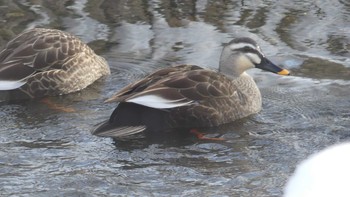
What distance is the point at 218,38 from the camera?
888 centimetres

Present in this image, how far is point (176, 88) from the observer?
21.2 ft

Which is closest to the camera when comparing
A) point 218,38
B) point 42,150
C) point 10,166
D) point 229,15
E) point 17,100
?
point 10,166

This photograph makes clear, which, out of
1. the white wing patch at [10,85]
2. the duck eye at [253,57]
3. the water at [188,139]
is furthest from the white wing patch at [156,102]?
the white wing patch at [10,85]

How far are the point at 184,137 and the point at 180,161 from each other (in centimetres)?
70

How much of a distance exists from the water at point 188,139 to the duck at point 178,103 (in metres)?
0.12

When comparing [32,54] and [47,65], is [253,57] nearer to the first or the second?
[47,65]

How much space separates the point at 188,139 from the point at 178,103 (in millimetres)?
353

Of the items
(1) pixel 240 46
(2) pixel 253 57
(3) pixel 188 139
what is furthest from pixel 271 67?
(3) pixel 188 139

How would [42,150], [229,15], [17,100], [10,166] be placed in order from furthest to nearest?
[229,15] < [17,100] < [42,150] < [10,166]

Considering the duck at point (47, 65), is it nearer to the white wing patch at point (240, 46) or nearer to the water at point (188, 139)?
the water at point (188, 139)

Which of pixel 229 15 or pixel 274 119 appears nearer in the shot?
pixel 274 119

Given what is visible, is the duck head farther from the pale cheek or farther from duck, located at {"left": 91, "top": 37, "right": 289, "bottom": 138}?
duck, located at {"left": 91, "top": 37, "right": 289, "bottom": 138}

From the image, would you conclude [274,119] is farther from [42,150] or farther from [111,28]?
[111,28]

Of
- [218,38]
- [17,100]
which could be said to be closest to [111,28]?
[218,38]
